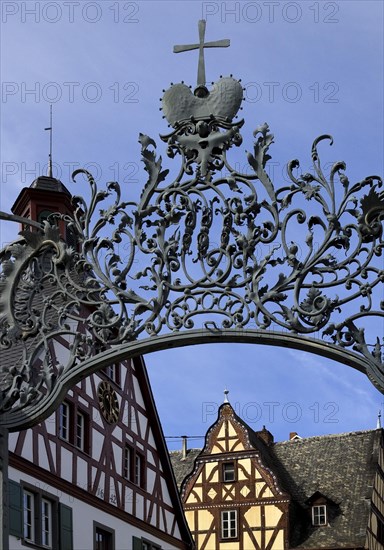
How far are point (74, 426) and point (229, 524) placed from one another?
14975 millimetres

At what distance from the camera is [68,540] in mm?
21516

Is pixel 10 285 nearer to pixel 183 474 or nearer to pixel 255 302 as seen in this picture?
pixel 255 302

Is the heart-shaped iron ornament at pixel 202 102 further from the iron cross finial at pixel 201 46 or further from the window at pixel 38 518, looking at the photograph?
the window at pixel 38 518

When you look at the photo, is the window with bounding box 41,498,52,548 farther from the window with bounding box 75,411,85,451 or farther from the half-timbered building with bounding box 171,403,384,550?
the half-timbered building with bounding box 171,403,384,550

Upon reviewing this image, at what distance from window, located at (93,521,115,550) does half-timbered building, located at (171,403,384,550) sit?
504 inches

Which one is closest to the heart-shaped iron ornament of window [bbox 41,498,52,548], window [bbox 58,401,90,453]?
window [bbox 41,498,52,548]

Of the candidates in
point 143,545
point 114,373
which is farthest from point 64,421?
point 143,545

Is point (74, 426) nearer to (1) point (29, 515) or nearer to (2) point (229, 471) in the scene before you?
(1) point (29, 515)

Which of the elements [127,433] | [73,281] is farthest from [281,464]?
[73,281]

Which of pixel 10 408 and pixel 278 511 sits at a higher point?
pixel 278 511

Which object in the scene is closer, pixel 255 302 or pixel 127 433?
pixel 255 302

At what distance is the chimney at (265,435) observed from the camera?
4034 cm

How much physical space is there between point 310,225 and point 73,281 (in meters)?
1.64

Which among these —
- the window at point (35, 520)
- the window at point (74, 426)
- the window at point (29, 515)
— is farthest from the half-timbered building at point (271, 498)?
the window at point (29, 515)
